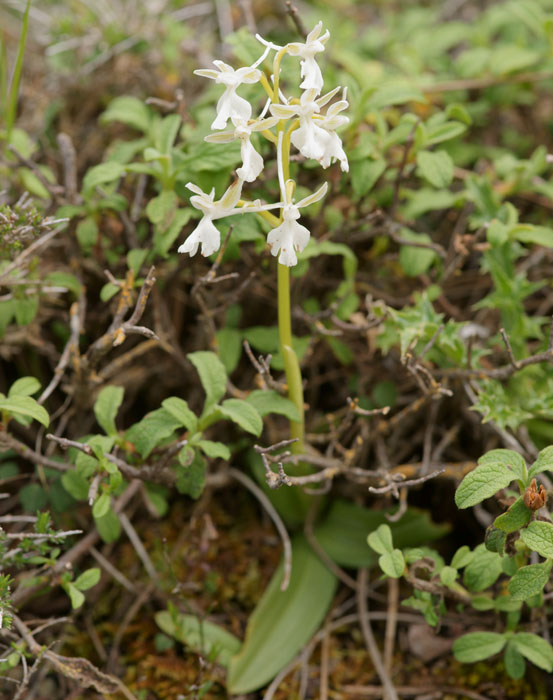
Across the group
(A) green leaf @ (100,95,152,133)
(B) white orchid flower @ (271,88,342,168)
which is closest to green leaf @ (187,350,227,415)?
(B) white orchid flower @ (271,88,342,168)

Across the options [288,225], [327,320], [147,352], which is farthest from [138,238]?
[288,225]

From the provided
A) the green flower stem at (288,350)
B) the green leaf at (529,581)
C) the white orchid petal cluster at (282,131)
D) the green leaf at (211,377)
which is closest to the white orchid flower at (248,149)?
the white orchid petal cluster at (282,131)

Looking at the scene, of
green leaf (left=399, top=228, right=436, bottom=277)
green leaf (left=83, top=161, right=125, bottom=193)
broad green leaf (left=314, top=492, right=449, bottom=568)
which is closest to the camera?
green leaf (left=83, top=161, right=125, bottom=193)

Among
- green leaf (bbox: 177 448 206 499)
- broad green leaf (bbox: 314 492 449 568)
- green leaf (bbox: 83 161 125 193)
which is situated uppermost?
green leaf (bbox: 83 161 125 193)

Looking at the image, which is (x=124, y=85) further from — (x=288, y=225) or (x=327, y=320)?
(x=288, y=225)

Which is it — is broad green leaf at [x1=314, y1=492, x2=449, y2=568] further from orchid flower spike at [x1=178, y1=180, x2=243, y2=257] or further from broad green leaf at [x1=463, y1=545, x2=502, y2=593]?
orchid flower spike at [x1=178, y1=180, x2=243, y2=257]

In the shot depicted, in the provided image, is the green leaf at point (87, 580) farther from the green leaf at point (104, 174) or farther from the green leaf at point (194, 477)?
the green leaf at point (104, 174)
